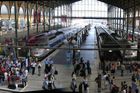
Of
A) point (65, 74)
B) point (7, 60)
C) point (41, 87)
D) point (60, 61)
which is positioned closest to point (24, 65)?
point (7, 60)

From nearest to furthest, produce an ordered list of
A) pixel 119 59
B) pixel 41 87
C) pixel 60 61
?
pixel 41 87 → pixel 119 59 → pixel 60 61

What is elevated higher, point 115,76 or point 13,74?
point 13,74

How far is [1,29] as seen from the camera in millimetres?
46969

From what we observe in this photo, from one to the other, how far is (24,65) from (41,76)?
209cm

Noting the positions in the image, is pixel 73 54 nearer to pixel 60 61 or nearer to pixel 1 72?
pixel 60 61

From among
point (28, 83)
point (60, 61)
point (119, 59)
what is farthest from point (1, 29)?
point (28, 83)

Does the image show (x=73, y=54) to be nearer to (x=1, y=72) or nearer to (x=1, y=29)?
(x=1, y=72)

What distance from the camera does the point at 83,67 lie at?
29125 mm

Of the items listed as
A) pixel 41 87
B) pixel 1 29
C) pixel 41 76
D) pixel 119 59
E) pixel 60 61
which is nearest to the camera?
pixel 41 87

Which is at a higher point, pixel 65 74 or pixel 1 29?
pixel 1 29

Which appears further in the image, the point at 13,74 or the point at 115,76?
the point at 115,76

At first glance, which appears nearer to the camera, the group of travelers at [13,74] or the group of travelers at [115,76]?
the group of travelers at [115,76]

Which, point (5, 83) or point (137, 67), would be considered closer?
point (5, 83)

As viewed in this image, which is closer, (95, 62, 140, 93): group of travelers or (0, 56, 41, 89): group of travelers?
(95, 62, 140, 93): group of travelers
